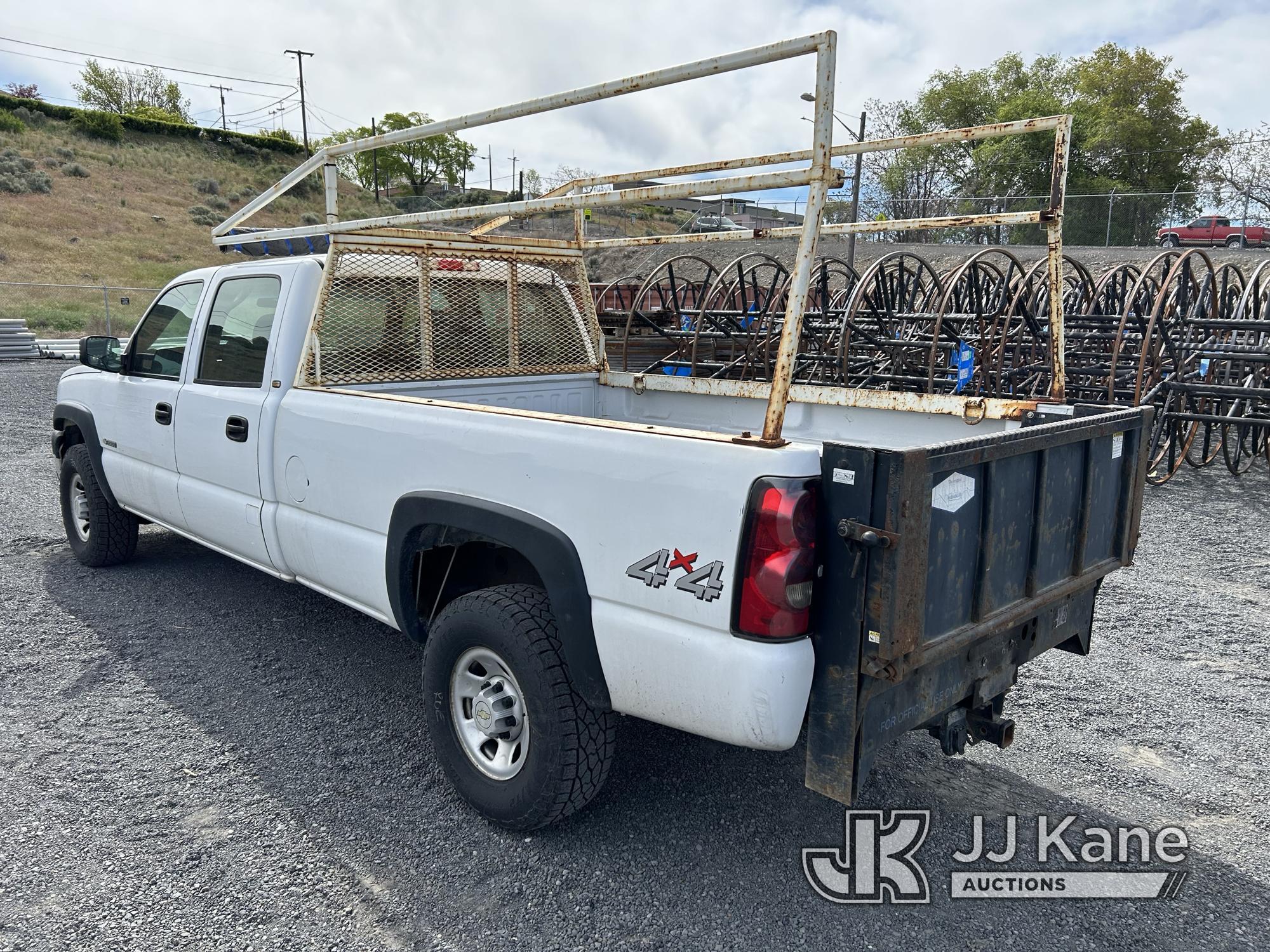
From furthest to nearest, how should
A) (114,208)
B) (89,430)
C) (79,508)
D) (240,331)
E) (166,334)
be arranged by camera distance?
(114,208)
(79,508)
(89,430)
(166,334)
(240,331)

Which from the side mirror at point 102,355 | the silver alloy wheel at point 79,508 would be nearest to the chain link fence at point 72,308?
the silver alloy wheel at point 79,508

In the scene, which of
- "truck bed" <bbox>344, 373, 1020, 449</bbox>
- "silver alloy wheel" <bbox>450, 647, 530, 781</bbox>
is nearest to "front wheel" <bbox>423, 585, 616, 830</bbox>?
"silver alloy wheel" <bbox>450, 647, 530, 781</bbox>

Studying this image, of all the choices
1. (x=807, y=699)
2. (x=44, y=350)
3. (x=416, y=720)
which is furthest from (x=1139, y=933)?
(x=44, y=350)

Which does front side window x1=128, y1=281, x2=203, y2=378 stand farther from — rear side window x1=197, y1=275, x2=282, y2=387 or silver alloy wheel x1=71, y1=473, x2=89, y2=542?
silver alloy wheel x1=71, y1=473, x2=89, y2=542

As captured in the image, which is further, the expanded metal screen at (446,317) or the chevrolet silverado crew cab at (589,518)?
the expanded metal screen at (446,317)

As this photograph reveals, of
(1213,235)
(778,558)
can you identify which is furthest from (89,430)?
(1213,235)

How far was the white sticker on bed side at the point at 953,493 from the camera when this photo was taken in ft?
7.86

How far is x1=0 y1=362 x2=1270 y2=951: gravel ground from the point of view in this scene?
2.64m

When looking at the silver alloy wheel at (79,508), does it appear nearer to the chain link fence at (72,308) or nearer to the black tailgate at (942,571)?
the black tailgate at (942,571)

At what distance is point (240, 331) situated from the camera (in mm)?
4348

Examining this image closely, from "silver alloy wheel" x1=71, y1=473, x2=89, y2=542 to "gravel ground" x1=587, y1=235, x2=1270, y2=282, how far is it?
622 inches

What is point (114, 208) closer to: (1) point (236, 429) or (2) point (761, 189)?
(1) point (236, 429)

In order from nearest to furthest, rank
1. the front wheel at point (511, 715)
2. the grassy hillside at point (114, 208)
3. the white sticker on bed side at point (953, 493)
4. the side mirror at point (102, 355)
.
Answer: the white sticker on bed side at point (953, 493) → the front wheel at point (511, 715) → the side mirror at point (102, 355) → the grassy hillside at point (114, 208)

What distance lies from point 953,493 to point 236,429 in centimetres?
315
